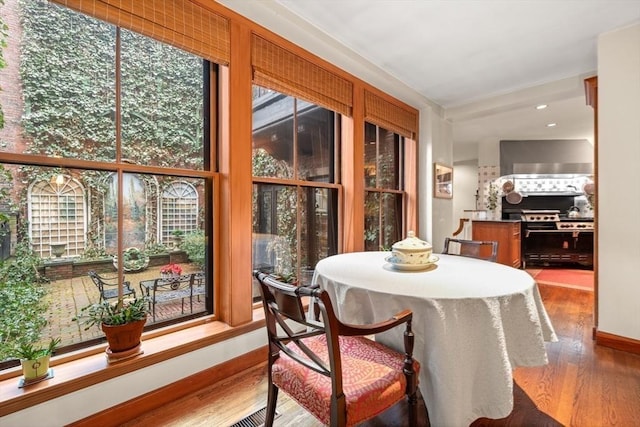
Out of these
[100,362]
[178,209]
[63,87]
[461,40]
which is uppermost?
[461,40]

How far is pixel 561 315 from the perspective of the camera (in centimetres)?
314

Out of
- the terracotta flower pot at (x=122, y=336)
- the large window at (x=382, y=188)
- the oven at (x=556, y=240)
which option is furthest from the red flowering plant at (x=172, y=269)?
the oven at (x=556, y=240)

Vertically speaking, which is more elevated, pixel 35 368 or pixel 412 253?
pixel 412 253

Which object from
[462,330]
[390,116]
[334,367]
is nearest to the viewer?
[334,367]

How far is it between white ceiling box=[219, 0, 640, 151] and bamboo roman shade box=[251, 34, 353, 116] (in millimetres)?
135

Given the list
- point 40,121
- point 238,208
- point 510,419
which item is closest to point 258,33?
point 238,208

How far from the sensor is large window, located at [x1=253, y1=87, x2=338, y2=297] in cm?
245

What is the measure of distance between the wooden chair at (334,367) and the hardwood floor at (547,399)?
1.38 feet

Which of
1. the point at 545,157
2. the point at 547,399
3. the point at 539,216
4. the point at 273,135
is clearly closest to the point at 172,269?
the point at 273,135

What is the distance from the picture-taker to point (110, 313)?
1.64 m

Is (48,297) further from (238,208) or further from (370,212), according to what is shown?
(370,212)

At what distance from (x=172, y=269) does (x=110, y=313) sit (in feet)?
1.42

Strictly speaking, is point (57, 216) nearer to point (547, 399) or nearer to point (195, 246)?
point (195, 246)

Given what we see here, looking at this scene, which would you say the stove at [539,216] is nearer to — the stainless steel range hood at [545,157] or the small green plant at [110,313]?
the stainless steel range hood at [545,157]
